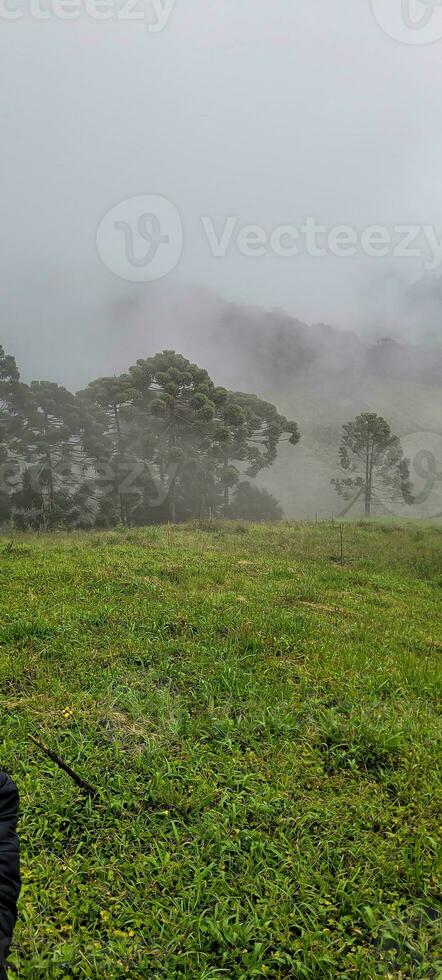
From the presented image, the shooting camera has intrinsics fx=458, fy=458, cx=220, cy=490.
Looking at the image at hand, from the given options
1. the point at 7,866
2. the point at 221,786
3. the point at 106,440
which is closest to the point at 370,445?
the point at 106,440

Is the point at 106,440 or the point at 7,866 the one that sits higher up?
the point at 106,440

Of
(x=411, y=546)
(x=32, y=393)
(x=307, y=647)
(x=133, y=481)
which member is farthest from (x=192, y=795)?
(x=32, y=393)

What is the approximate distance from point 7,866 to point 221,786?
2.36 metres

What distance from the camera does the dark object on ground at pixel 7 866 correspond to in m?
1.66

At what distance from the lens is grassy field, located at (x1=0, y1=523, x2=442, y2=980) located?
266cm

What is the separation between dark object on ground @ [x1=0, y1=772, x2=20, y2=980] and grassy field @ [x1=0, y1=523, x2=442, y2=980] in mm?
1239

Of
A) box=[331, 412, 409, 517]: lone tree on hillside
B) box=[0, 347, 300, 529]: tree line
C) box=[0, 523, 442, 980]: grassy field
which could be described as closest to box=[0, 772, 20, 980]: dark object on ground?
box=[0, 523, 442, 980]: grassy field

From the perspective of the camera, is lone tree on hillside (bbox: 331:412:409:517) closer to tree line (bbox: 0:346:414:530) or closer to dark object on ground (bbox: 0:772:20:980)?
tree line (bbox: 0:346:414:530)

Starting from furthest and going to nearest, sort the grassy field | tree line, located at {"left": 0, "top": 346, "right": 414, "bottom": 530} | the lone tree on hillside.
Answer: the lone tree on hillside
tree line, located at {"left": 0, "top": 346, "right": 414, "bottom": 530}
the grassy field

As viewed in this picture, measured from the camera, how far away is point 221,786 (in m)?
3.78

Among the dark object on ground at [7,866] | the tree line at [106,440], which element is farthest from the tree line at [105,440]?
the dark object on ground at [7,866]

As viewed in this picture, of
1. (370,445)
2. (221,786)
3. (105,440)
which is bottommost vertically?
(221,786)

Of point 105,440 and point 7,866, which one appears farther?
point 105,440

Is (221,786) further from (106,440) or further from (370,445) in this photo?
(370,445)
